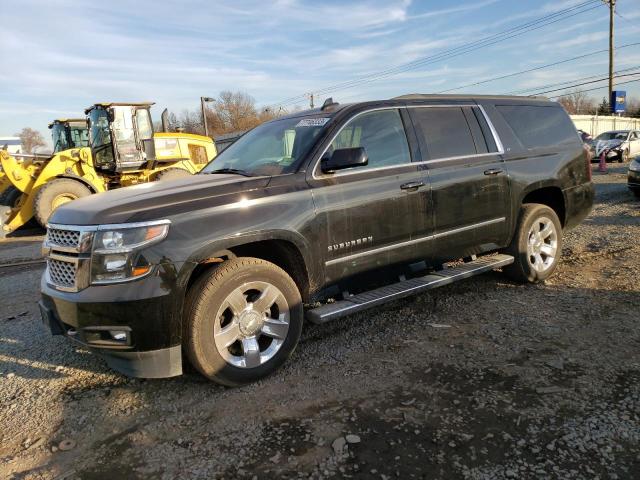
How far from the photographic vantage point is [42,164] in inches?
485

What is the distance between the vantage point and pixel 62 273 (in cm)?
329

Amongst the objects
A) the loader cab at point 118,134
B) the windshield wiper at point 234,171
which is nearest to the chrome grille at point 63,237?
the windshield wiper at point 234,171

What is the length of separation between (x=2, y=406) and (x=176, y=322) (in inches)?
57.0

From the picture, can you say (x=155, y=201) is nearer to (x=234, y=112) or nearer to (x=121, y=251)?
(x=121, y=251)

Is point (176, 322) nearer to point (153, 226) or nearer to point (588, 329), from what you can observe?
point (153, 226)

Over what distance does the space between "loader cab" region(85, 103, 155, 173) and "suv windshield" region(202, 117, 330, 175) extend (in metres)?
8.65

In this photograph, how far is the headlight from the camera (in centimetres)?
301

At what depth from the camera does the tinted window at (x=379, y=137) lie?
13.4 feet

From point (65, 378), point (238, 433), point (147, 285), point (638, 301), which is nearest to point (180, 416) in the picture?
point (238, 433)

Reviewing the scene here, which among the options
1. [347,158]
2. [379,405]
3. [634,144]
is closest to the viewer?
[379,405]

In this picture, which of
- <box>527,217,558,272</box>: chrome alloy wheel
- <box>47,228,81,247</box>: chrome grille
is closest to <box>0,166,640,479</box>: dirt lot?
<box>527,217,558,272</box>: chrome alloy wheel

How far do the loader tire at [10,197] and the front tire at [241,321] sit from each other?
11465 millimetres

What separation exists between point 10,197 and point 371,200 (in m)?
12.0

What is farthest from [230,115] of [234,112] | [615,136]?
[615,136]
